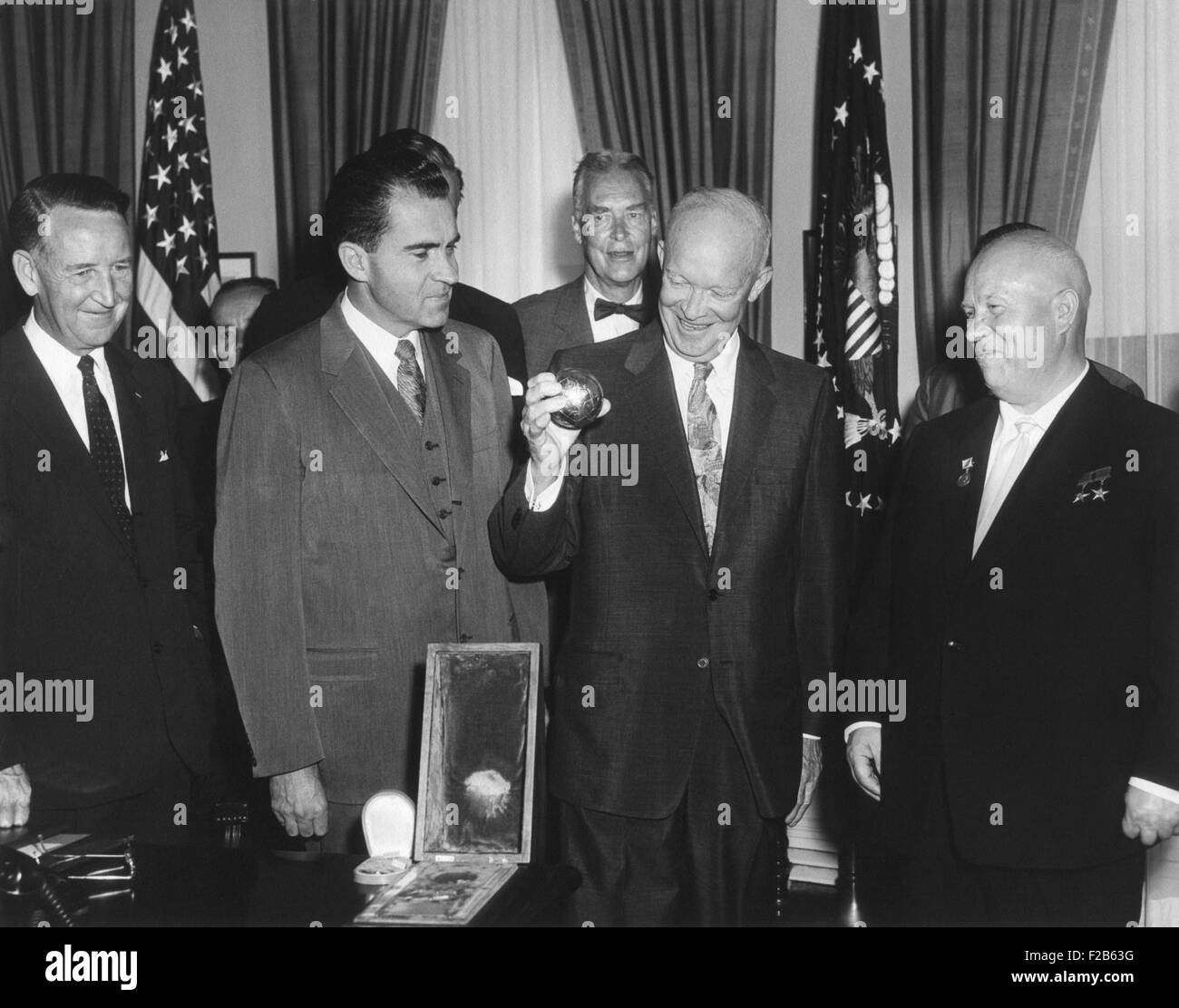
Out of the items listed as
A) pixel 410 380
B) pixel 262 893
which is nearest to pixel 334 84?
pixel 410 380

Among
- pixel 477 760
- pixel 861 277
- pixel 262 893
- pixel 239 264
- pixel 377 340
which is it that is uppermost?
pixel 239 264

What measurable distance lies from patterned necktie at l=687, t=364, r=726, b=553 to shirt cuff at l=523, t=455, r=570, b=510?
35 cm

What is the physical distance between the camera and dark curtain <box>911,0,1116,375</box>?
559 centimetres

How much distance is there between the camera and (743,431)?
2.93 meters

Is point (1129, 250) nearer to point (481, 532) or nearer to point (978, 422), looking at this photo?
point (978, 422)

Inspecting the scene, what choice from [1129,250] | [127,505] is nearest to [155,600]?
[127,505]

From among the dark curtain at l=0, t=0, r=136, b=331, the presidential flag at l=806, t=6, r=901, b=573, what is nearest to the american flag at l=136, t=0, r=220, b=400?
the dark curtain at l=0, t=0, r=136, b=331

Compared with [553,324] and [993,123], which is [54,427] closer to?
[553,324]

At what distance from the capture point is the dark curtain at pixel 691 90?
19.7 ft

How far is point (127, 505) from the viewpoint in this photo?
123 inches

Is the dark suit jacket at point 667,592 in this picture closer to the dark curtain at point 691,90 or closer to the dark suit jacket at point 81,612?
the dark suit jacket at point 81,612

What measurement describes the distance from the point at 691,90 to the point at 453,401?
A: 3.52 m
